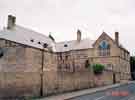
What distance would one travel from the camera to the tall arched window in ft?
170

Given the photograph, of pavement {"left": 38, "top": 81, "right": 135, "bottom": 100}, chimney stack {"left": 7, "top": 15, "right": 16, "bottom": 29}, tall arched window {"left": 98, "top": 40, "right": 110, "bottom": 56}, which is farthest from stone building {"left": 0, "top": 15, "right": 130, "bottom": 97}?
chimney stack {"left": 7, "top": 15, "right": 16, "bottom": 29}

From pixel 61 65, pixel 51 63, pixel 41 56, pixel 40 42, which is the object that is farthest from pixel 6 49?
pixel 40 42

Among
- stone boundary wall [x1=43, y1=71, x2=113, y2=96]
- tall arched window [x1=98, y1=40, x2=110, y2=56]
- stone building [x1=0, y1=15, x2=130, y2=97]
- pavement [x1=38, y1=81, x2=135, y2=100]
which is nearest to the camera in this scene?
stone building [x1=0, y1=15, x2=130, y2=97]

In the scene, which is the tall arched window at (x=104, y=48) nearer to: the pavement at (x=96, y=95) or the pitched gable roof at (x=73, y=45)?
the pitched gable roof at (x=73, y=45)

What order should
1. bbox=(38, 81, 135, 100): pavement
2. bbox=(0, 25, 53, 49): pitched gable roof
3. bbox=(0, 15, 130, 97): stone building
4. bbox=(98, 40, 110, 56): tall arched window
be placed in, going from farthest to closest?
bbox=(98, 40, 110, 56): tall arched window
bbox=(0, 25, 53, 49): pitched gable roof
bbox=(38, 81, 135, 100): pavement
bbox=(0, 15, 130, 97): stone building

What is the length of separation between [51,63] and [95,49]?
3497 cm

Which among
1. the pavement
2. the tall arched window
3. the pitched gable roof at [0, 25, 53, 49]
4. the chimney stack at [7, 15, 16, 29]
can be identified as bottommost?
the pavement

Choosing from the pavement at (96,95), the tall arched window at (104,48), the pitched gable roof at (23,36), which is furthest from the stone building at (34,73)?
the pitched gable roof at (23,36)

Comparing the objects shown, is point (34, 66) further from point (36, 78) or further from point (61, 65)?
point (61, 65)

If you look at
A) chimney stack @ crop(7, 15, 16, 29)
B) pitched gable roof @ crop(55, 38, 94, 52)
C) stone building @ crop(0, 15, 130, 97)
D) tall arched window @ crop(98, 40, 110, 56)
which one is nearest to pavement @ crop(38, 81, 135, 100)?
stone building @ crop(0, 15, 130, 97)

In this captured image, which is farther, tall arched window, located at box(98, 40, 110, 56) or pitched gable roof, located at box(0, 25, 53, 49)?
tall arched window, located at box(98, 40, 110, 56)

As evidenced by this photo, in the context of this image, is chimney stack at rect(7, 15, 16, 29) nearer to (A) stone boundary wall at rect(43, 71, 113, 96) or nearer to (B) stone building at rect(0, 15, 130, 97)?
(B) stone building at rect(0, 15, 130, 97)

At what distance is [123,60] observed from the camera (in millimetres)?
55469

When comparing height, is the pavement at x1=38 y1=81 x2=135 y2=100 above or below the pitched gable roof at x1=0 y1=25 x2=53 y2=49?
below
